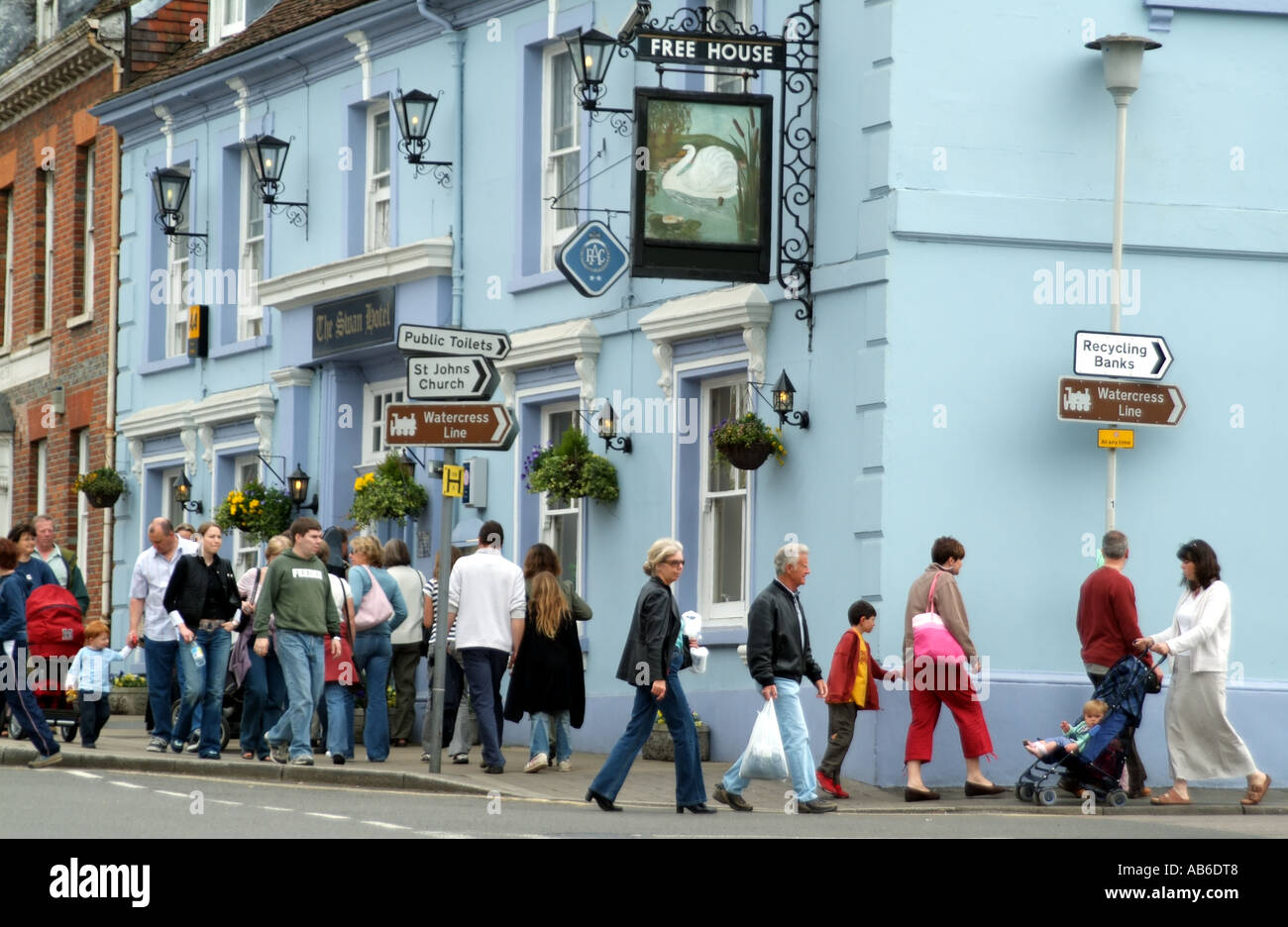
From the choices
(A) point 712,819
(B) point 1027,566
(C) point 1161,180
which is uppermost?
(C) point 1161,180

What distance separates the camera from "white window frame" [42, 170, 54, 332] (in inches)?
1232

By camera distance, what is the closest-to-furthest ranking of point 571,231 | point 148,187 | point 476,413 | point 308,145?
point 476,413 → point 571,231 → point 308,145 → point 148,187

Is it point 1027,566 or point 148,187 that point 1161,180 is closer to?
point 1027,566

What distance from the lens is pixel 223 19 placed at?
28.1 metres

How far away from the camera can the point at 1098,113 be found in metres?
17.3

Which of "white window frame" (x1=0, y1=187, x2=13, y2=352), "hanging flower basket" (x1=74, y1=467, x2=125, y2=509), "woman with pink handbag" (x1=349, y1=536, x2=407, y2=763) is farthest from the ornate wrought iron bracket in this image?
"white window frame" (x1=0, y1=187, x2=13, y2=352)

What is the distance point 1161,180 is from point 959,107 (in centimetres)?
164

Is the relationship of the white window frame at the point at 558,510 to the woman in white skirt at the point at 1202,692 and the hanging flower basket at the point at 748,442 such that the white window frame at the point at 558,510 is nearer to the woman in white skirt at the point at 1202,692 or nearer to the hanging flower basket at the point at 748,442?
the hanging flower basket at the point at 748,442

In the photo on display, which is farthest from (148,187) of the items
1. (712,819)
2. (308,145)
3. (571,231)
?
(712,819)

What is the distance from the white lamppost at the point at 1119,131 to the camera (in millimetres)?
16938

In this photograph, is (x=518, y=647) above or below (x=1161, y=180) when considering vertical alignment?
below

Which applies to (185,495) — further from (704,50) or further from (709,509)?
(704,50)

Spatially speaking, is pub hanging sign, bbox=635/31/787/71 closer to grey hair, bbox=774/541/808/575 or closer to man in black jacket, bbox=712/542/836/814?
grey hair, bbox=774/541/808/575

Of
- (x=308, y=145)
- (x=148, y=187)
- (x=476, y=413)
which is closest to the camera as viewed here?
(x=476, y=413)
